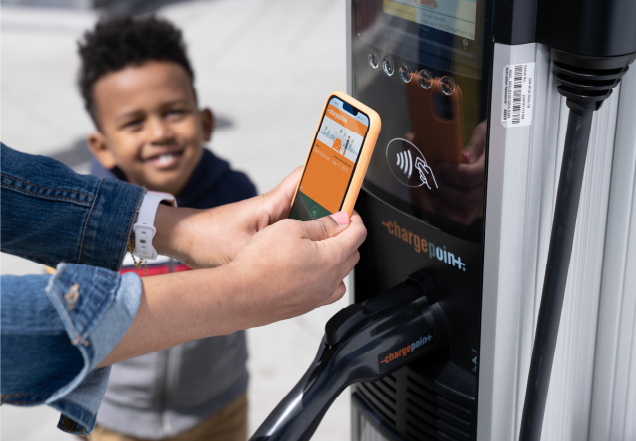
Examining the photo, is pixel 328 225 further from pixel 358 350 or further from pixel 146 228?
pixel 146 228

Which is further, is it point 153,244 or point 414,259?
point 153,244

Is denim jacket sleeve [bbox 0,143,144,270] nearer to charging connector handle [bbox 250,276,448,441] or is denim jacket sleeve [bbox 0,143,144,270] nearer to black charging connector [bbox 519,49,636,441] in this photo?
charging connector handle [bbox 250,276,448,441]

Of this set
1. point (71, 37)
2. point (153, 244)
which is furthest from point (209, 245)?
point (71, 37)

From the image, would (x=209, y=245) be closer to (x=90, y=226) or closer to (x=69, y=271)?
(x=90, y=226)

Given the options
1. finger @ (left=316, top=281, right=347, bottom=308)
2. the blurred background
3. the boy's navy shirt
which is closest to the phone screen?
finger @ (left=316, top=281, right=347, bottom=308)

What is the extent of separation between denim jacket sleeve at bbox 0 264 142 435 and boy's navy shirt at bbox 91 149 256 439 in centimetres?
72

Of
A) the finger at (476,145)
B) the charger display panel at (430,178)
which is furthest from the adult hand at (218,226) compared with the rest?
the finger at (476,145)

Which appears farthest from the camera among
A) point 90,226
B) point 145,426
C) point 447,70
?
point 145,426

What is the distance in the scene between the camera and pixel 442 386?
2.87 feet

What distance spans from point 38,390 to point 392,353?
1.38 ft

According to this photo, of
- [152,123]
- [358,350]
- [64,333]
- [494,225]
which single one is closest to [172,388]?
[152,123]

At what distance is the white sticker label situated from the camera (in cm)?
68

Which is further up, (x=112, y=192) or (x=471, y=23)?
(x=471, y=23)

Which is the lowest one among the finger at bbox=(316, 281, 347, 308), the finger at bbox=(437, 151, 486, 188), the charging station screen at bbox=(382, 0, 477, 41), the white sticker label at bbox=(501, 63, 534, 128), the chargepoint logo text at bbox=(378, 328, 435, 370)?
the chargepoint logo text at bbox=(378, 328, 435, 370)
